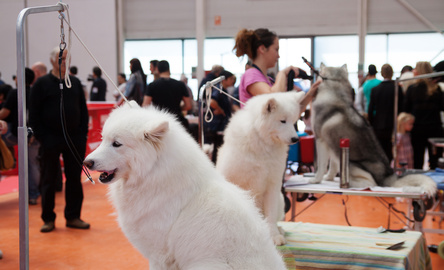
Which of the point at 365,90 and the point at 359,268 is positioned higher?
the point at 365,90

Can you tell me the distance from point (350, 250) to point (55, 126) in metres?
3.49

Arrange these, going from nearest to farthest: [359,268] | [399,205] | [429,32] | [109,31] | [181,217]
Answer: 1. [181,217]
2. [359,268]
3. [399,205]
4. [429,32]
5. [109,31]

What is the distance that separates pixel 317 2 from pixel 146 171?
15069 mm

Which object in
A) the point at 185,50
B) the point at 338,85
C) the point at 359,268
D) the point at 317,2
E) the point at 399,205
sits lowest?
the point at 399,205

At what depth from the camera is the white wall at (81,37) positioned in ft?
51.0

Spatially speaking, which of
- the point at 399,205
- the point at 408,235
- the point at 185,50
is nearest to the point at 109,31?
the point at 185,50

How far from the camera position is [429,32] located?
14.8 meters

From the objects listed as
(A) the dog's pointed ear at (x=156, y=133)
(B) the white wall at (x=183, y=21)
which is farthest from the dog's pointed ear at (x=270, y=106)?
(B) the white wall at (x=183, y=21)

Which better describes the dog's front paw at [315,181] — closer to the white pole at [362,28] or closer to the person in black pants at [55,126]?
the person in black pants at [55,126]

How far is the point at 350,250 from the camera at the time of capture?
3041mm

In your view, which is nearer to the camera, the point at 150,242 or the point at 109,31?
the point at 150,242

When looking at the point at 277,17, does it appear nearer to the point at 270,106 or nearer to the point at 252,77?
the point at 252,77

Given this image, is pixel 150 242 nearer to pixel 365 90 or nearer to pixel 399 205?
pixel 399 205

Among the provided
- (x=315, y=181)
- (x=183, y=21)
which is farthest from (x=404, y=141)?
(x=183, y=21)
